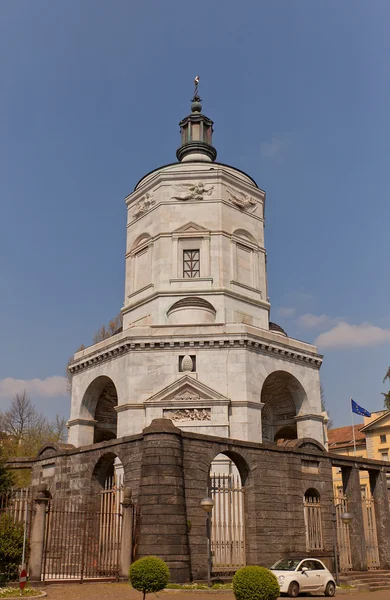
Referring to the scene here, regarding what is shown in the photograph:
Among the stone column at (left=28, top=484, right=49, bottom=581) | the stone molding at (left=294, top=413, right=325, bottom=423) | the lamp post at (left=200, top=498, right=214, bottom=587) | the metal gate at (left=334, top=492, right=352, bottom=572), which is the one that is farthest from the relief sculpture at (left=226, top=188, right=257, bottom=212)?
the stone column at (left=28, top=484, right=49, bottom=581)

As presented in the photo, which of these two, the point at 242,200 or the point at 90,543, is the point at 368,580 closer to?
the point at 90,543

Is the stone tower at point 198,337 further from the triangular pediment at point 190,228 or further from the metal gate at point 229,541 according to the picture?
the metal gate at point 229,541

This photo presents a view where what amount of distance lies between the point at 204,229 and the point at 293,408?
11.9 meters

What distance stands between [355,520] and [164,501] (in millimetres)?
9672

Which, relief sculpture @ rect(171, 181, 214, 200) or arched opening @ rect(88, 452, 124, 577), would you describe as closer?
arched opening @ rect(88, 452, 124, 577)

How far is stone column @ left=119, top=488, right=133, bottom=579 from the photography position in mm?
18016

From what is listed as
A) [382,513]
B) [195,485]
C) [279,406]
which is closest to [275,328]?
[279,406]

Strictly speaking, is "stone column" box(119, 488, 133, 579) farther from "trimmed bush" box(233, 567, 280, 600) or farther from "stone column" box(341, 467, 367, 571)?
"stone column" box(341, 467, 367, 571)

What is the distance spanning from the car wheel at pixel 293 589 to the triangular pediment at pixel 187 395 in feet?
46.8

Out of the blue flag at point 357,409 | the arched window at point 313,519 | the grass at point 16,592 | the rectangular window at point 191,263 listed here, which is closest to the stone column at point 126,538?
the grass at point 16,592

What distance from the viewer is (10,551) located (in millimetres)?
18328

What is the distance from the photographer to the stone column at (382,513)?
25234 mm

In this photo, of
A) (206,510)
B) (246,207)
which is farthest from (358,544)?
(246,207)

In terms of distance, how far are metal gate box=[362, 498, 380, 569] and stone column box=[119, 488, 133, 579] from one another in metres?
11.2
